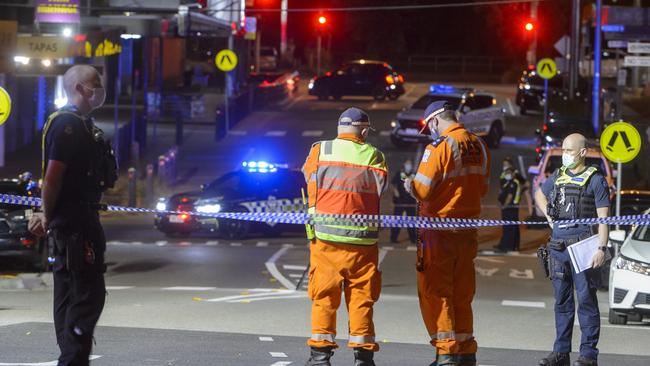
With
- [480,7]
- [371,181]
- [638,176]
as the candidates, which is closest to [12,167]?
[638,176]

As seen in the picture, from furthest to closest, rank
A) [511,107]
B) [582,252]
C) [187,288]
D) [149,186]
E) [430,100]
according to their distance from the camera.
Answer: [511,107] < [430,100] < [149,186] < [187,288] < [582,252]

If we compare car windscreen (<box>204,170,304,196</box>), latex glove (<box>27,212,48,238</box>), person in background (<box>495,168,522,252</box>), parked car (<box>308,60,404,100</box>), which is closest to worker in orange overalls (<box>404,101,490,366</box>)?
latex glove (<box>27,212,48,238</box>)

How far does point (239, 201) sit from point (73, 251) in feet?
55.9

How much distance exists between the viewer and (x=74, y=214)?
7387 mm

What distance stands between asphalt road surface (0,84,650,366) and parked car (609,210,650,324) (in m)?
0.24

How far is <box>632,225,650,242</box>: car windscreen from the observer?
13492 mm

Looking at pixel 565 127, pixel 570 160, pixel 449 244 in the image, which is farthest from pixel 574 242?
pixel 565 127

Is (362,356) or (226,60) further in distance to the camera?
(226,60)

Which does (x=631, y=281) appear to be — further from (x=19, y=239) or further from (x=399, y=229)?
(x=399, y=229)

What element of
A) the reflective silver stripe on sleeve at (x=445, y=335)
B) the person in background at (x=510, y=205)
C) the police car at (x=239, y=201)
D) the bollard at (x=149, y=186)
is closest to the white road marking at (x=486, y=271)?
the person in background at (x=510, y=205)

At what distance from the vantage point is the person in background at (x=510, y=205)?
915 inches

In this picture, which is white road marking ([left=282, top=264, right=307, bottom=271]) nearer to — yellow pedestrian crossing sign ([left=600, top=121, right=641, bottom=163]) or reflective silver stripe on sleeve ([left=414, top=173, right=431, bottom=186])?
yellow pedestrian crossing sign ([left=600, top=121, right=641, bottom=163])

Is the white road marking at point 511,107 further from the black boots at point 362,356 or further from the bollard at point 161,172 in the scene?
→ the black boots at point 362,356

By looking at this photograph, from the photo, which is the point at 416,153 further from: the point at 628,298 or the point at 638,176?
the point at 628,298
